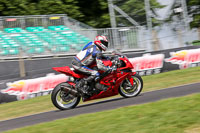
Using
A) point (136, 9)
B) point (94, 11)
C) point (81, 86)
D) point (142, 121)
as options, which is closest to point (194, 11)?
point (136, 9)

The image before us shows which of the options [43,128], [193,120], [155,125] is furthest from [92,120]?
[193,120]

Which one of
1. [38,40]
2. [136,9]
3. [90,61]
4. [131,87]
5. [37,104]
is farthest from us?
[136,9]

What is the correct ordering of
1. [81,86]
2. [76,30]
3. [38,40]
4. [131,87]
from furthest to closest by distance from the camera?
1. [76,30]
2. [38,40]
3. [131,87]
4. [81,86]

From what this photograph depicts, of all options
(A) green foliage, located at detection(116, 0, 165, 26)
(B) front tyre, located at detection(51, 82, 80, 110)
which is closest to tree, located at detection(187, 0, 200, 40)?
(A) green foliage, located at detection(116, 0, 165, 26)

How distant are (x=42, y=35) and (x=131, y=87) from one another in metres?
13.1

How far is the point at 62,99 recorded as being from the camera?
867 cm

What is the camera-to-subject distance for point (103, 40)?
353 inches

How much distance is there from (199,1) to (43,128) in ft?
76.1

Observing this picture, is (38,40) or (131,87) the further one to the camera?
(38,40)

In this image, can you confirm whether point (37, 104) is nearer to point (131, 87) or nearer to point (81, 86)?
point (81, 86)

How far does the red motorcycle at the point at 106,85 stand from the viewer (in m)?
8.65

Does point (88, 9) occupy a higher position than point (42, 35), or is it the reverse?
point (88, 9)

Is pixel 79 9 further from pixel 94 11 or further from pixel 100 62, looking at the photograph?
pixel 100 62

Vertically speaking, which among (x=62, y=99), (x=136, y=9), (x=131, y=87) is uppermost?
(x=136, y=9)
